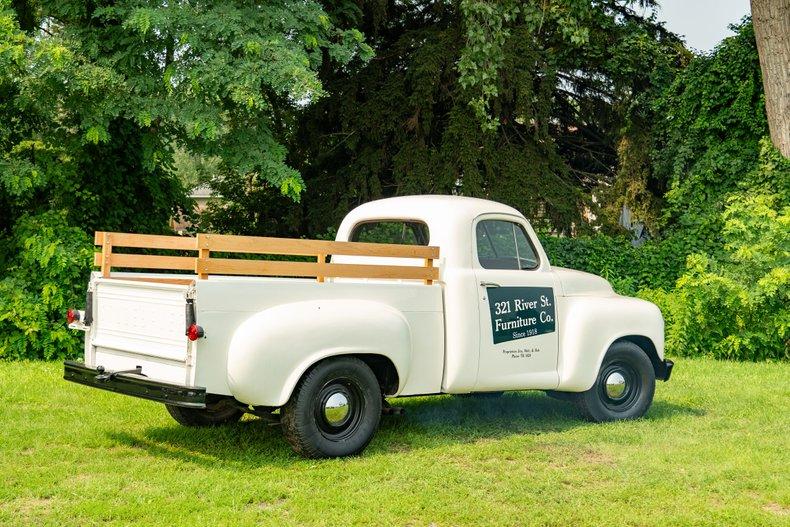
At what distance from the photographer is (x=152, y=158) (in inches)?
512

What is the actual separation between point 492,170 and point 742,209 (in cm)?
498

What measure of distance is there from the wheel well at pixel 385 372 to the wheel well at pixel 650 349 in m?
2.55

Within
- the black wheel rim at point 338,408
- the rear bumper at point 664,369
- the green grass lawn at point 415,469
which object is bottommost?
the green grass lawn at point 415,469

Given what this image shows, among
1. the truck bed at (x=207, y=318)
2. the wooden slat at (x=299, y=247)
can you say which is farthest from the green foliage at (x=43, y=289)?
the wooden slat at (x=299, y=247)

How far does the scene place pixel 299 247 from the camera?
669 cm

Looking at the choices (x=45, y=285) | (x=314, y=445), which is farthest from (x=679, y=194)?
(x=314, y=445)

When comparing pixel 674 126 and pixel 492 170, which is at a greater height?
pixel 674 126

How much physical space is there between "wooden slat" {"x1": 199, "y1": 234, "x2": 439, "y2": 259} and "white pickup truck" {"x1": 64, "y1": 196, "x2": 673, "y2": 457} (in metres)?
0.01

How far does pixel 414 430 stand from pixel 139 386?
2.51m

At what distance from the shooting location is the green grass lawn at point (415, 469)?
5668 mm

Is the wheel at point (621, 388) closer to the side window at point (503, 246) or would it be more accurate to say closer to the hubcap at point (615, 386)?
the hubcap at point (615, 386)

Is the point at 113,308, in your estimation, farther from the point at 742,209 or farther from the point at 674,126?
the point at 674,126

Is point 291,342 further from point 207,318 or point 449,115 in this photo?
point 449,115

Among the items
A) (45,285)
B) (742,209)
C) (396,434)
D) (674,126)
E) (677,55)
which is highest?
(677,55)
